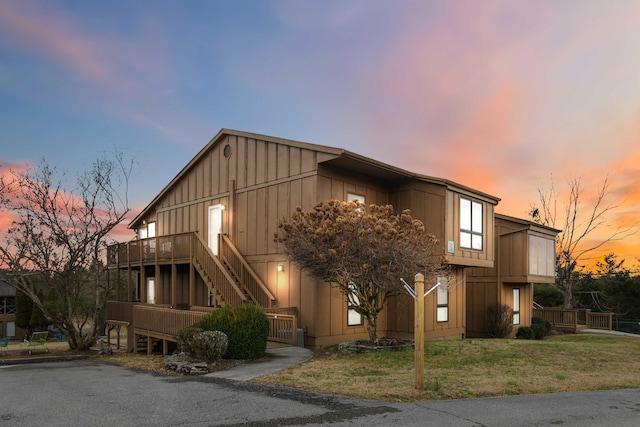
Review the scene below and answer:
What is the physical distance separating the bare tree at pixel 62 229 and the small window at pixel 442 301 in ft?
43.9

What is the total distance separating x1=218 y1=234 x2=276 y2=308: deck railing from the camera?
51.6ft

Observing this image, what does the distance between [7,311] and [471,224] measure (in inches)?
1334

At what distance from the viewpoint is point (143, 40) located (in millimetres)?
17516

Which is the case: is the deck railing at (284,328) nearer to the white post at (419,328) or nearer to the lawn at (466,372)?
the lawn at (466,372)

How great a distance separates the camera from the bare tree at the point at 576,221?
34.2 meters

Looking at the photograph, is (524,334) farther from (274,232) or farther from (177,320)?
(177,320)

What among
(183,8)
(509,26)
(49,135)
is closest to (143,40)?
(183,8)

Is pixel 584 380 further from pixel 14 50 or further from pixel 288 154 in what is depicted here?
pixel 14 50

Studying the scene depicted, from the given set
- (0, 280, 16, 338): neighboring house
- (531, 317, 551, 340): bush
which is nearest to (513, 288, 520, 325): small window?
(531, 317, 551, 340): bush

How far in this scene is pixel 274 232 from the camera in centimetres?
1598

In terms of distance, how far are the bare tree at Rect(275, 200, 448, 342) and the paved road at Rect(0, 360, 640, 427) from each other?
4.29m

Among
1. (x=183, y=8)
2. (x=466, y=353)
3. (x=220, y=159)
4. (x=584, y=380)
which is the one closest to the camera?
(x=584, y=380)

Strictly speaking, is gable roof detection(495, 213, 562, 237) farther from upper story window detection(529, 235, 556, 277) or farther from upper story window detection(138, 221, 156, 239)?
upper story window detection(138, 221, 156, 239)

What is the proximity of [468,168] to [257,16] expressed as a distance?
562 inches
